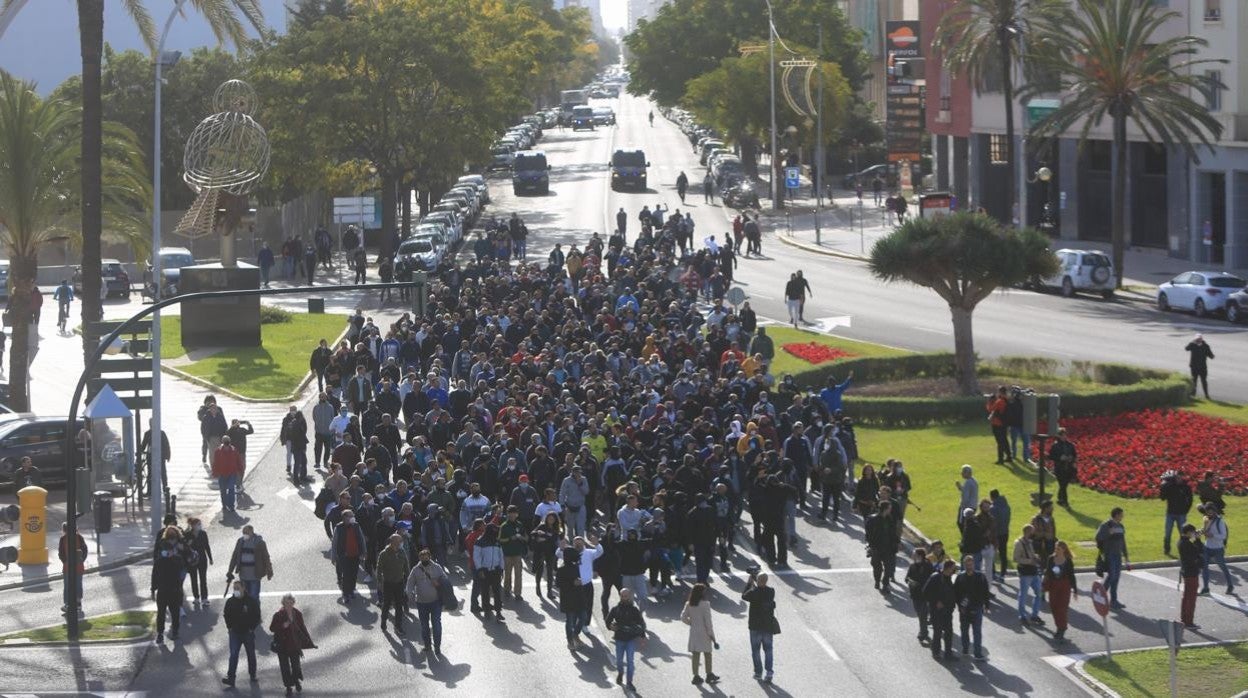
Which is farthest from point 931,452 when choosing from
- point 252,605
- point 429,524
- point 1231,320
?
point 1231,320

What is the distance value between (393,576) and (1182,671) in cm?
939

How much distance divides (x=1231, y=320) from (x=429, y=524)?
30.0 metres

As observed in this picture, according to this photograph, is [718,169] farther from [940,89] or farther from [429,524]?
[429,524]

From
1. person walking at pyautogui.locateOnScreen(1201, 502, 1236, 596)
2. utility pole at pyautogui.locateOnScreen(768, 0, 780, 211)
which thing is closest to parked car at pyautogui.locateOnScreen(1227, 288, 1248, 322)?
person walking at pyautogui.locateOnScreen(1201, 502, 1236, 596)

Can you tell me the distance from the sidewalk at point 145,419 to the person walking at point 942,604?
9.66 metres

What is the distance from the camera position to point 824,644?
22.1 m

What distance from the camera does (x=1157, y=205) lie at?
66.2m

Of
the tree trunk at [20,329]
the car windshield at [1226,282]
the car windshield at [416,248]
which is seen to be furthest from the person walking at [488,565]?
the car windshield at [416,248]

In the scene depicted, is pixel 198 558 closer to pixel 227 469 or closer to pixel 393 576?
pixel 393 576

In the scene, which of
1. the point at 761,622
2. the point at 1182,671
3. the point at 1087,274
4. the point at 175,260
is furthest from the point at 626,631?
the point at 175,260

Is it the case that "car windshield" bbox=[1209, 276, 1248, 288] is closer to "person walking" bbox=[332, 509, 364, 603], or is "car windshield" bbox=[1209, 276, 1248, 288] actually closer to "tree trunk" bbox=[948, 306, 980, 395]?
"tree trunk" bbox=[948, 306, 980, 395]

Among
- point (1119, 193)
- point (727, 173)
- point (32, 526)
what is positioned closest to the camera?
point (32, 526)

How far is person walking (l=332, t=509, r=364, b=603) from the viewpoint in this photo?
24.0 m

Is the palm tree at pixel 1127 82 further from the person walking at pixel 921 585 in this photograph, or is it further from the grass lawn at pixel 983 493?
the person walking at pixel 921 585
